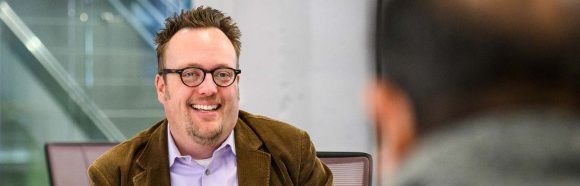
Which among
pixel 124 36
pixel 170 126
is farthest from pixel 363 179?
pixel 124 36

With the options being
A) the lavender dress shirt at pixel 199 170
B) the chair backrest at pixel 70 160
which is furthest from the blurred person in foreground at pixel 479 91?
the lavender dress shirt at pixel 199 170

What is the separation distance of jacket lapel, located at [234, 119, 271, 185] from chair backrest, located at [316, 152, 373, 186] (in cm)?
43

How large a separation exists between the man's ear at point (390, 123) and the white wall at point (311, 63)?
41mm

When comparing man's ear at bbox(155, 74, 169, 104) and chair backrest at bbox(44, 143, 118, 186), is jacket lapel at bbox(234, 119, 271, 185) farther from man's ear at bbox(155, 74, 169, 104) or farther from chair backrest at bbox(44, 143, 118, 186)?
chair backrest at bbox(44, 143, 118, 186)

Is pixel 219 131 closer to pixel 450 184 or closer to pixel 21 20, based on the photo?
pixel 450 184

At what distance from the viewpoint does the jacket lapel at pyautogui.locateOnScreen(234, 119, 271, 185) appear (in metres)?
1.07

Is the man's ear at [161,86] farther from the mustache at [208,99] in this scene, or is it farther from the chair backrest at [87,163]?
the chair backrest at [87,163]

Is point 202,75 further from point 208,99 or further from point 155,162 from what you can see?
point 155,162

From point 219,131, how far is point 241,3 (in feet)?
6.12

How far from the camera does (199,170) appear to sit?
3.56ft

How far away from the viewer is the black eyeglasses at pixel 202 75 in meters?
1.00

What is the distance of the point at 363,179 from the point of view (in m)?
1.54

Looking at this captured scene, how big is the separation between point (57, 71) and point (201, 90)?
101 inches

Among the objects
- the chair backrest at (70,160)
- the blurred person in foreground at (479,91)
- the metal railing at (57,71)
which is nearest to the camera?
the chair backrest at (70,160)
